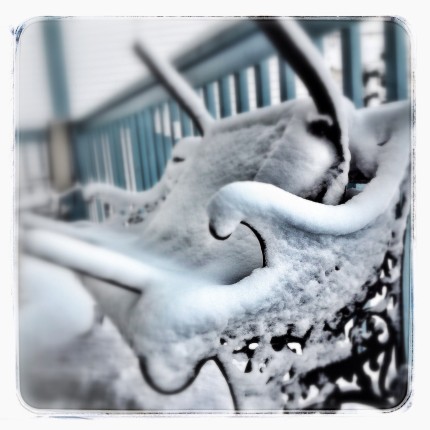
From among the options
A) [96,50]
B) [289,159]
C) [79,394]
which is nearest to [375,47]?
[289,159]

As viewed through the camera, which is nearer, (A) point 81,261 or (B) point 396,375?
(A) point 81,261

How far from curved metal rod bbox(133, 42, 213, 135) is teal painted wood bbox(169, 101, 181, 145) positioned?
1 centimetres

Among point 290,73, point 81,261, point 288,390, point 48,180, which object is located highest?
point 290,73

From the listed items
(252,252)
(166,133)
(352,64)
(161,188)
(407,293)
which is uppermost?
(352,64)

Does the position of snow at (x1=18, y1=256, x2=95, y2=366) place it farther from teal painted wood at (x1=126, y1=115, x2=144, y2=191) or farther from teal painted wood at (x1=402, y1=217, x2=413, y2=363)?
teal painted wood at (x1=402, y1=217, x2=413, y2=363)

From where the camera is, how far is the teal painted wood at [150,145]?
0.85 metres

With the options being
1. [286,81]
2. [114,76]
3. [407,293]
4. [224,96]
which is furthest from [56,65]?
[407,293]

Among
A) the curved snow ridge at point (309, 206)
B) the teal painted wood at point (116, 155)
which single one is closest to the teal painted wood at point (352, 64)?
the curved snow ridge at point (309, 206)

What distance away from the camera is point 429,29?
0.83 metres

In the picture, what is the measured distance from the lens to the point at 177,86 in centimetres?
85

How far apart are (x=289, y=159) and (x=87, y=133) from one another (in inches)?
15.4

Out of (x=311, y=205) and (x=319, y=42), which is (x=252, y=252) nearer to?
(x=311, y=205)

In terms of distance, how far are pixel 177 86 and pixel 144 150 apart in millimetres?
Result: 140

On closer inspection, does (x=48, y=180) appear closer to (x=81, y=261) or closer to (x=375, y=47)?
(x=81, y=261)
